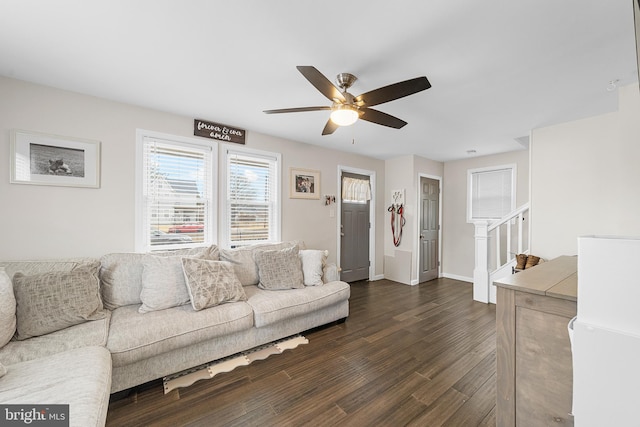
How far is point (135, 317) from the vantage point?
1.92 metres

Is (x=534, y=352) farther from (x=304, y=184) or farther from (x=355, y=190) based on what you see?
(x=355, y=190)

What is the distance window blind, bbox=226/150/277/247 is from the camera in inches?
125

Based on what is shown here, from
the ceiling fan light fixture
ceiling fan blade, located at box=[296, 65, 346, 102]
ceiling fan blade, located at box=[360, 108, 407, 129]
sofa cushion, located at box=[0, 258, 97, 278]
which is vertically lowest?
sofa cushion, located at box=[0, 258, 97, 278]

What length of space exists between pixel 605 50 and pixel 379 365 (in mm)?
2818

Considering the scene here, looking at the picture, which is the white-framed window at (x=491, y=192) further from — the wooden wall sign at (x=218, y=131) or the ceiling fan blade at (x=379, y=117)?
the wooden wall sign at (x=218, y=131)

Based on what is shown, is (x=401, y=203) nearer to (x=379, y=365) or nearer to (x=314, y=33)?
(x=379, y=365)

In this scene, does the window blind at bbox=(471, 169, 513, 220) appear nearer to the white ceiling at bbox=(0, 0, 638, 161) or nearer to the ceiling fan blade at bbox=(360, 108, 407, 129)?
the white ceiling at bbox=(0, 0, 638, 161)

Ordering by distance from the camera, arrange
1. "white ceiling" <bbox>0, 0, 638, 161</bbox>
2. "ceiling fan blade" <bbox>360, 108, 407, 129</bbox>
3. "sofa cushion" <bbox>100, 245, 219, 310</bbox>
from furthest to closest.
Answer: "sofa cushion" <bbox>100, 245, 219, 310</bbox> < "ceiling fan blade" <bbox>360, 108, 407, 129</bbox> < "white ceiling" <bbox>0, 0, 638, 161</bbox>

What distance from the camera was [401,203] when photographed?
15.4 ft

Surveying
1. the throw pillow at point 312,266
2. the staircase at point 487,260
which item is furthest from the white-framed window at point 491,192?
the throw pillow at point 312,266

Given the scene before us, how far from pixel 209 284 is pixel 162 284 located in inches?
15.3

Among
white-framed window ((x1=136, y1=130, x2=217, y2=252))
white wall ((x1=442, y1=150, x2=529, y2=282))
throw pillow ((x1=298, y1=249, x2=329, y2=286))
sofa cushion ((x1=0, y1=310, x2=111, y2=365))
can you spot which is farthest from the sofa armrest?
white wall ((x1=442, y1=150, x2=529, y2=282))

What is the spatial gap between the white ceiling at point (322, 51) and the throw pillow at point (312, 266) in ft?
5.71

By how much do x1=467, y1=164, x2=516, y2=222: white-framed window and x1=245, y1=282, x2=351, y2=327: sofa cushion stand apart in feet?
10.1
